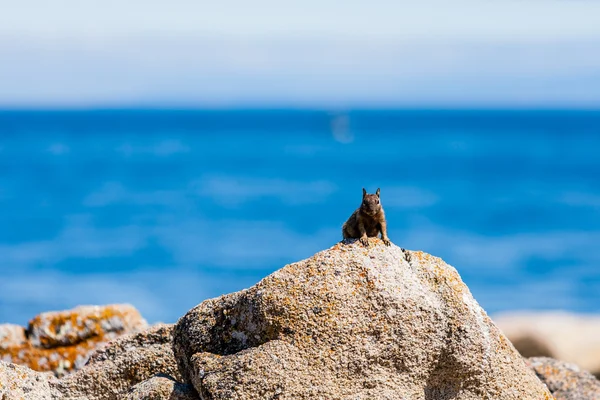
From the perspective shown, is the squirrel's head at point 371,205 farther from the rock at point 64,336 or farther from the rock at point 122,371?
the rock at point 64,336

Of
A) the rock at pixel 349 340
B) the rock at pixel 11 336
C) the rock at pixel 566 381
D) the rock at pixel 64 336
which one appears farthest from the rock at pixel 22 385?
the rock at pixel 566 381

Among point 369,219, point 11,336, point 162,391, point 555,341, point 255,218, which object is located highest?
point 255,218

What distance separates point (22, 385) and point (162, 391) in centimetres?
103

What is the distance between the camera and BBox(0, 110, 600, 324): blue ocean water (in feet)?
112

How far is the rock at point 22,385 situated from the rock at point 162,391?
2.28 ft

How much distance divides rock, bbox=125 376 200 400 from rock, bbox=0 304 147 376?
2274 mm

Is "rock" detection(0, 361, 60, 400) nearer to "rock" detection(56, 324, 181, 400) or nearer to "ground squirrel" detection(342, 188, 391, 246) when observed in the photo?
"rock" detection(56, 324, 181, 400)

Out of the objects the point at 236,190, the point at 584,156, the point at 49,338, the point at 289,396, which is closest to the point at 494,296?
the point at 49,338

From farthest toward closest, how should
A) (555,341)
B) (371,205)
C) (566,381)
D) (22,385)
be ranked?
(555,341) < (371,205) < (566,381) < (22,385)

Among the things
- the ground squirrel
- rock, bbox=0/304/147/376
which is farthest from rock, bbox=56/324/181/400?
the ground squirrel

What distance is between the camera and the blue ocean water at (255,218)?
34031mm

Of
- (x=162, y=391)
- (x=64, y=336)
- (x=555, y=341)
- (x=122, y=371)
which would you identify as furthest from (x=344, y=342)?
(x=555, y=341)

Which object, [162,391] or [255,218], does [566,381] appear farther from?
[255,218]

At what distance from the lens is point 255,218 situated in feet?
178
